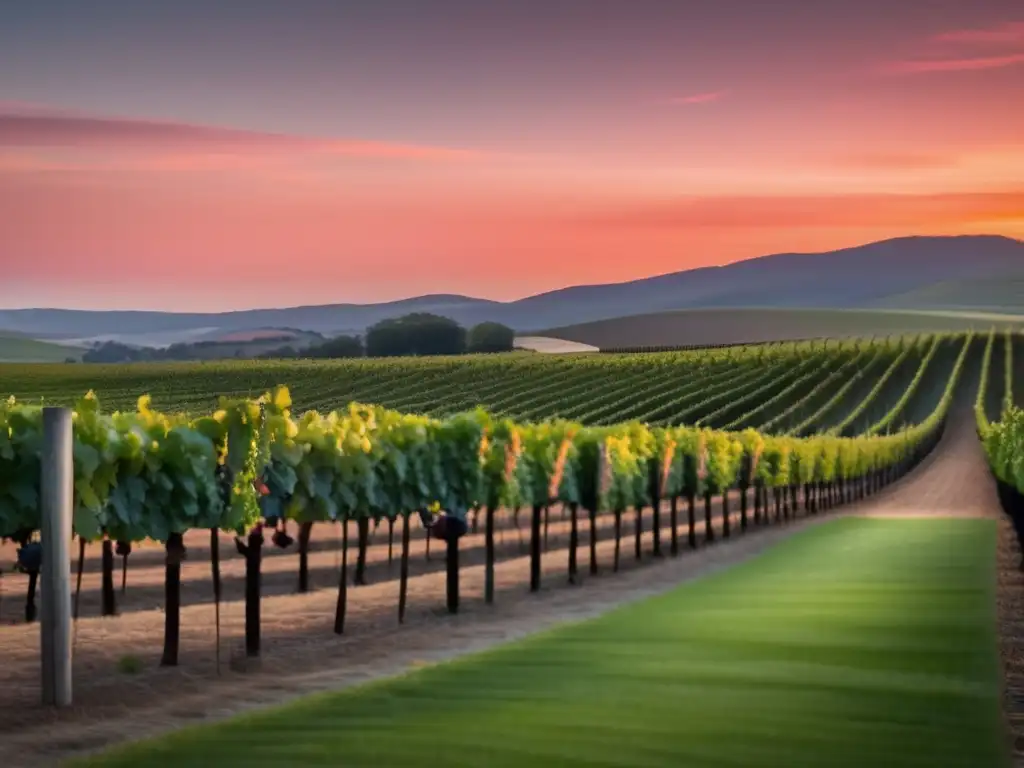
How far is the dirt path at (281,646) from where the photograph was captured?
55.4 feet

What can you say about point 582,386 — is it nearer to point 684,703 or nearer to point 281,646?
point 281,646

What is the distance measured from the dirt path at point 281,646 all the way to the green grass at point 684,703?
2.64 metres

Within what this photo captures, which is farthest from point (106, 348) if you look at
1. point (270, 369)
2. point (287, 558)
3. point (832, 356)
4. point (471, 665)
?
point (471, 665)

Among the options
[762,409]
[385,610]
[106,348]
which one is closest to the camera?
[385,610]

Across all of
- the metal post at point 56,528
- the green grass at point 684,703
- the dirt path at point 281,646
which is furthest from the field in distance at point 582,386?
the green grass at point 684,703

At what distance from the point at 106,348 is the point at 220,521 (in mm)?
175749

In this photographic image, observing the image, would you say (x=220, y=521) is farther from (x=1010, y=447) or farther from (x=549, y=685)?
(x=1010, y=447)

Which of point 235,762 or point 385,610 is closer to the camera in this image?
point 235,762

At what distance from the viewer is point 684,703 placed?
12.7 meters

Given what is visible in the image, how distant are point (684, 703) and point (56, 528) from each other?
7771mm

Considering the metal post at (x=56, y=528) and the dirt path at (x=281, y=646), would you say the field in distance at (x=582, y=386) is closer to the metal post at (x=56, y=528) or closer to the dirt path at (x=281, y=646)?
the dirt path at (x=281, y=646)

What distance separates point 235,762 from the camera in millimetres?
10469

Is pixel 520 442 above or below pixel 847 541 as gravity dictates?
above

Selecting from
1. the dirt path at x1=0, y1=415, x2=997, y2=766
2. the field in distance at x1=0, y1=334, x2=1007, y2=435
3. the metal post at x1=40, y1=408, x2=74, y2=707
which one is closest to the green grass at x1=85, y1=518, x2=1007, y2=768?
the dirt path at x1=0, y1=415, x2=997, y2=766
